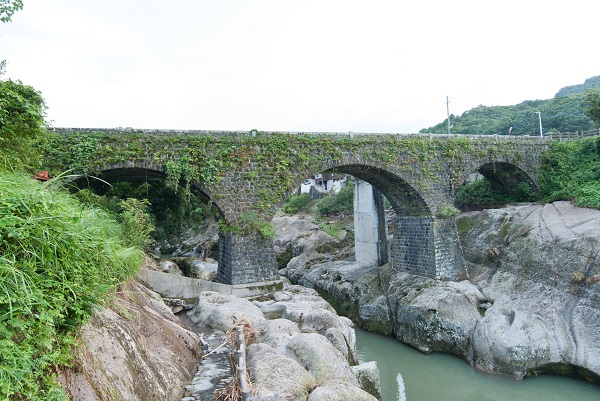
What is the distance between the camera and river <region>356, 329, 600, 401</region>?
9.34 meters

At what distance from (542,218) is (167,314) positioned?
13.9m

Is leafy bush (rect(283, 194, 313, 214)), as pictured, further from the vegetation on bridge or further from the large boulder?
the large boulder

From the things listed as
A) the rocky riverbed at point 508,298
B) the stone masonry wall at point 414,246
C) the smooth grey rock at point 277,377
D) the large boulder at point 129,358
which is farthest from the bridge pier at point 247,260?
the smooth grey rock at point 277,377

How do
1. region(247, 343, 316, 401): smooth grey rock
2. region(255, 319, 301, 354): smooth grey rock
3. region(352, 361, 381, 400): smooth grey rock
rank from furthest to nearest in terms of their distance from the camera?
1. region(352, 361, 381, 400): smooth grey rock
2. region(255, 319, 301, 354): smooth grey rock
3. region(247, 343, 316, 401): smooth grey rock

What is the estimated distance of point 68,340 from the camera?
238 centimetres

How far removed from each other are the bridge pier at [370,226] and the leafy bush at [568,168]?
7.26 meters

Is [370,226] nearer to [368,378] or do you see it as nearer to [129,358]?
[368,378]

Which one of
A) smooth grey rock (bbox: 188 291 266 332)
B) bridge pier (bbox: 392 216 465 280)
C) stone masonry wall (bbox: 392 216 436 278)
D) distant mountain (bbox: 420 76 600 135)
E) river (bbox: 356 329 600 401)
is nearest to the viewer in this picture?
smooth grey rock (bbox: 188 291 266 332)

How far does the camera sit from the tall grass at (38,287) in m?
1.93

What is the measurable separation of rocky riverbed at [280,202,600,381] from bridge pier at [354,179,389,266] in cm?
152

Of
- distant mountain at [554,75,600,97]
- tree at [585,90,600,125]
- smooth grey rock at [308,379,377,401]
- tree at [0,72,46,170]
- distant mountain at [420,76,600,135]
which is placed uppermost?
distant mountain at [554,75,600,97]

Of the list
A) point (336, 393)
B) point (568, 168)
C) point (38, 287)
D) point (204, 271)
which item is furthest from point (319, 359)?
point (568, 168)

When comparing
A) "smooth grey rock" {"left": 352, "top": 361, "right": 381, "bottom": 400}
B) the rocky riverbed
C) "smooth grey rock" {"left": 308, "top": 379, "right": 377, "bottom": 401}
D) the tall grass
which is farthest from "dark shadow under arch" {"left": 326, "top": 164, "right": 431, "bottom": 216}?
the tall grass

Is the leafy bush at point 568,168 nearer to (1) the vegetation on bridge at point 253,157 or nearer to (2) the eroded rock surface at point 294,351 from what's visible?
(1) the vegetation on bridge at point 253,157
